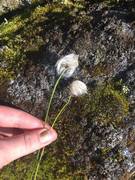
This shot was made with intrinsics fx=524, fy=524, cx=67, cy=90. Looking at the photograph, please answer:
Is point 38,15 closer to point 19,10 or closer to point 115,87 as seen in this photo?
point 19,10

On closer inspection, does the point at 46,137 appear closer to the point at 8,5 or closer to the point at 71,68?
the point at 71,68

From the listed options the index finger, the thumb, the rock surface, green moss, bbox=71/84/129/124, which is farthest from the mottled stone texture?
the thumb

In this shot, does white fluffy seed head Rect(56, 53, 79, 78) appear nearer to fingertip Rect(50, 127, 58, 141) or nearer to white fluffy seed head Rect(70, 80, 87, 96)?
white fluffy seed head Rect(70, 80, 87, 96)

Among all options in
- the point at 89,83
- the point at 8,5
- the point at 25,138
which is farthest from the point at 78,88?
the point at 8,5

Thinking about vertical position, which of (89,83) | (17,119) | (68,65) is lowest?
(17,119)

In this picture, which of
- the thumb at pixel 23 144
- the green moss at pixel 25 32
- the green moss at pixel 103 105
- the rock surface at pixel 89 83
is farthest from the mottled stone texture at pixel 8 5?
the thumb at pixel 23 144

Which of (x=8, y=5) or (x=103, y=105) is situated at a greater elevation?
(x=8, y=5)

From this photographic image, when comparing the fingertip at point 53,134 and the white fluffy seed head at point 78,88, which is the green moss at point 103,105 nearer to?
the white fluffy seed head at point 78,88
